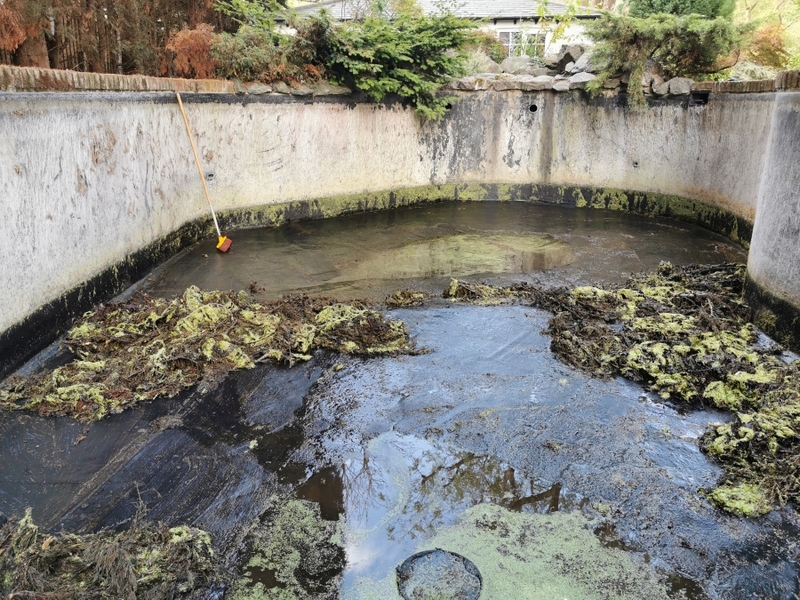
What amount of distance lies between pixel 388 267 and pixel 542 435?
393 cm

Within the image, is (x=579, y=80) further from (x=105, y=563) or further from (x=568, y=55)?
(x=105, y=563)

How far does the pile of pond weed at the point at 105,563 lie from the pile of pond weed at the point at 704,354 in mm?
2855

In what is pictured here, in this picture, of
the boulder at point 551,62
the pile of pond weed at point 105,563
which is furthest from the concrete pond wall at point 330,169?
the pile of pond weed at point 105,563

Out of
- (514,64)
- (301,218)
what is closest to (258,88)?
(301,218)

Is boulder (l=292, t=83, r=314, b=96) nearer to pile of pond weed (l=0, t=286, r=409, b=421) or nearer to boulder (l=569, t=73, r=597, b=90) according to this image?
pile of pond weed (l=0, t=286, r=409, b=421)

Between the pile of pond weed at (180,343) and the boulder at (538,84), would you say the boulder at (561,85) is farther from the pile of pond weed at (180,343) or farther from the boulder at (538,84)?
the pile of pond weed at (180,343)

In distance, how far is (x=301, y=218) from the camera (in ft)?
32.7

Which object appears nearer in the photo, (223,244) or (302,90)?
(223,244)

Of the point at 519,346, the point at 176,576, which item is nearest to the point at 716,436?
the point at 519,346

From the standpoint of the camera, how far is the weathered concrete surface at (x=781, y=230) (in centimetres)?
502

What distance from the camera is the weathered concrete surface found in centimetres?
502

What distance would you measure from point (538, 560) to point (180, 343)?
3.37 metres

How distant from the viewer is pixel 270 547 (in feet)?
10.2

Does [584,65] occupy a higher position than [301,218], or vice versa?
[584,65]
